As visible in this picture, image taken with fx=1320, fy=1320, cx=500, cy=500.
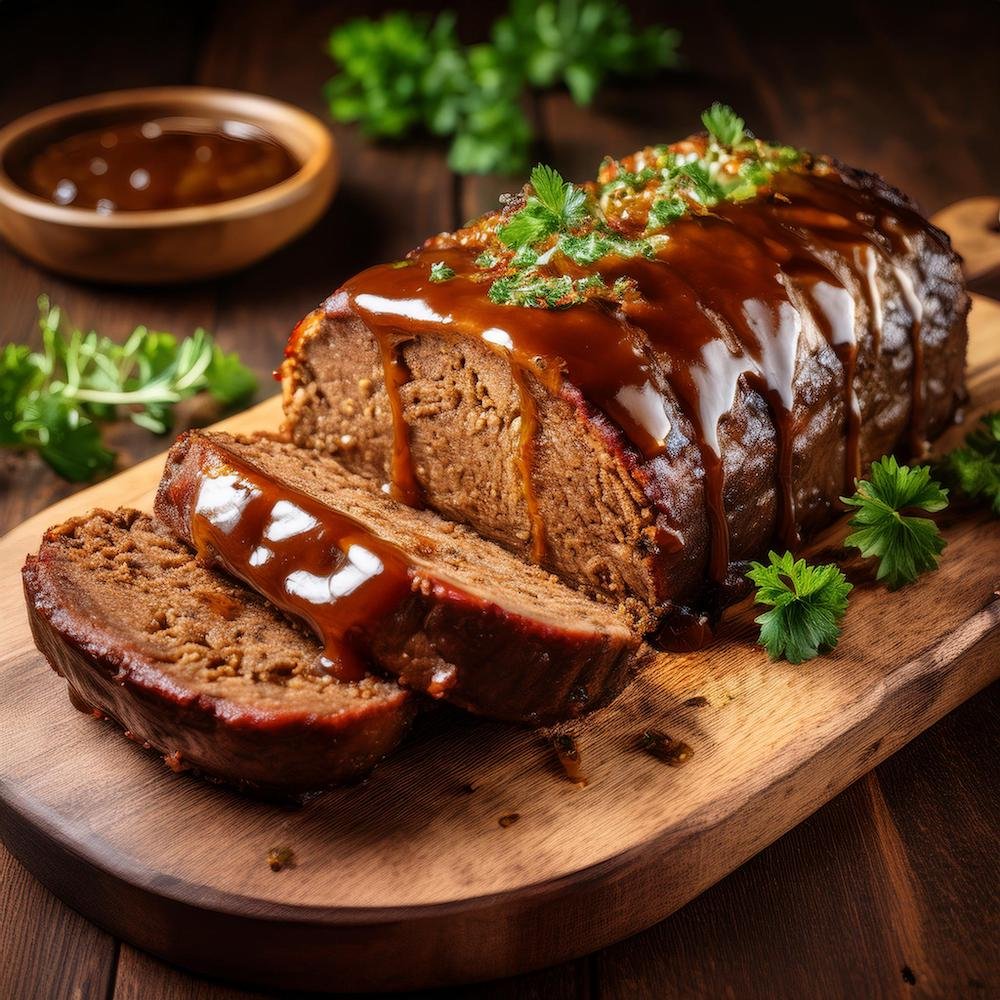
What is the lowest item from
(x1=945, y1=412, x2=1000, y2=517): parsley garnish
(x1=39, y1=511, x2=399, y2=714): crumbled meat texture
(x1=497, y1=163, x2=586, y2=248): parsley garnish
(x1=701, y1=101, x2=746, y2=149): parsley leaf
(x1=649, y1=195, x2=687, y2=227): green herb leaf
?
(x1=39, y1=511, x2=399, y2=714): crumbled meat texture

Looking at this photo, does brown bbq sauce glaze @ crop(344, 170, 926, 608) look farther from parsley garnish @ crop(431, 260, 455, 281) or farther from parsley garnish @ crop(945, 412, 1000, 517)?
parsley garnish @ crop(945, 412, 1000, 517)

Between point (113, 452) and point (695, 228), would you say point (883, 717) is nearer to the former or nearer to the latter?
point (695, 228)

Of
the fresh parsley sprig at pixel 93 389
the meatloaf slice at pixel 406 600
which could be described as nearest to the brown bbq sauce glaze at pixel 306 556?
the meatloaf slice at pixel 406 600

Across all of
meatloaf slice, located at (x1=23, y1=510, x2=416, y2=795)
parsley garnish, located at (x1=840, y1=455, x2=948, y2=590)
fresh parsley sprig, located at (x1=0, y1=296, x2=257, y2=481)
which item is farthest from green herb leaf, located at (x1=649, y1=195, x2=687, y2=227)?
fresh parsley sprig, located at (x1=0, y1=296, x2=257, y2=481)

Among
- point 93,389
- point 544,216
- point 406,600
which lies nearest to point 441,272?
point 544,216

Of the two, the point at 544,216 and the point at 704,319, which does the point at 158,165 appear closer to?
the point at 544,216
